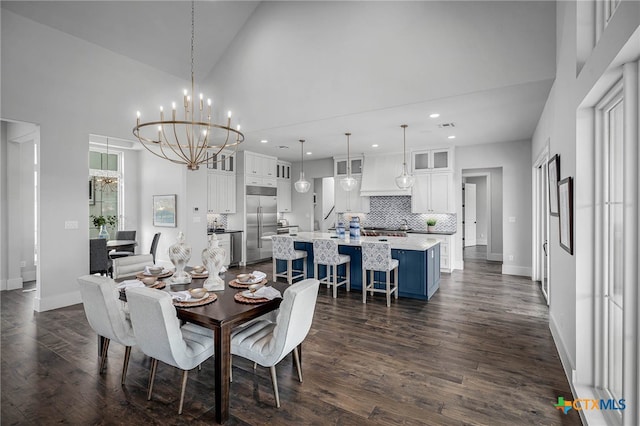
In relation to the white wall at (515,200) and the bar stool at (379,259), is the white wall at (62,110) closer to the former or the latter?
the bar stool at (379,259)

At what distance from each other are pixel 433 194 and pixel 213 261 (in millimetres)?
5777

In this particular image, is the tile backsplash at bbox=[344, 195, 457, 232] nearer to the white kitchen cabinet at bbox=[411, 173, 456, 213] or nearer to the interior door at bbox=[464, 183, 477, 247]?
the white kitchen cabinet at bbox=[411, 173, 456, 213]

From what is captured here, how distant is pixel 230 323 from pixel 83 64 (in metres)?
4.85

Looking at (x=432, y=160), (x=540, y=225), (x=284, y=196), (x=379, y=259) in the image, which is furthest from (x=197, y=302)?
(x=284, y=196)

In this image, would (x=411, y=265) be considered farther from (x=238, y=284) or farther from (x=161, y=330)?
(x=161, y=330)

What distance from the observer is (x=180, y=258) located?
110 inches

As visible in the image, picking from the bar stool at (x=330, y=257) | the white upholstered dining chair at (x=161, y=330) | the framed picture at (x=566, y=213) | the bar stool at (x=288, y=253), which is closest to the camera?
the white upholstered dining chair at (x=161, y=330)

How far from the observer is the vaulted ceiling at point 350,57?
3.63 m

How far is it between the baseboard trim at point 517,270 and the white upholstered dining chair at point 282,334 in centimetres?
576

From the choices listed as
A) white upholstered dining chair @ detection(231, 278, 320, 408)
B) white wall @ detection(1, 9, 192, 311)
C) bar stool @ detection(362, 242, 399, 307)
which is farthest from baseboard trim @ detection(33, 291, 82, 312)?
bar stool @ detection(362, 242, 399, 307)

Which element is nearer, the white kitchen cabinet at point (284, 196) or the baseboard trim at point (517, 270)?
the baseboard trim at point (517, 270)

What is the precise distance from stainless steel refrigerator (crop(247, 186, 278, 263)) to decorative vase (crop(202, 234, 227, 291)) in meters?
5.04

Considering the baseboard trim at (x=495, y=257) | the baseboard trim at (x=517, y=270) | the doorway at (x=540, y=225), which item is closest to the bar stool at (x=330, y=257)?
the doorway at (x=540, y=225)

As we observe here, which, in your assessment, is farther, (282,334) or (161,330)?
(282,334)
